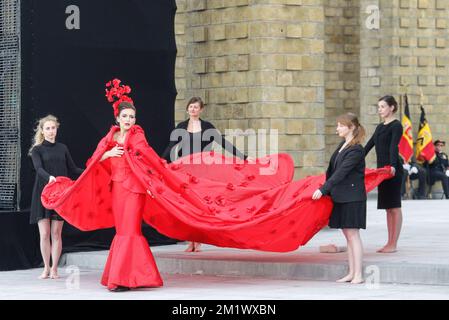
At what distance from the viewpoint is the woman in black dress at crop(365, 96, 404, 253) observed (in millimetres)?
14969

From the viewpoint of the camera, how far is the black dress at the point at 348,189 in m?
13.1

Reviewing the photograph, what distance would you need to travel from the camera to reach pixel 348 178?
43.3ft

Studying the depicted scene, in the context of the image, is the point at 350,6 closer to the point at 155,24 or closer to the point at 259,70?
the point at 259,70

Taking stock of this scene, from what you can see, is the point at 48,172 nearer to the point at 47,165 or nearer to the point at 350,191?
the point at 47,165

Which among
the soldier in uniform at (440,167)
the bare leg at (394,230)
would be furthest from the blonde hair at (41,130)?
the soldier in uniform at (440,167)

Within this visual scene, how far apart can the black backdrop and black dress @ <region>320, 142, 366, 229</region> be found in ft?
13.1

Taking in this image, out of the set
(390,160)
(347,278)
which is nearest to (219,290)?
(347,278)

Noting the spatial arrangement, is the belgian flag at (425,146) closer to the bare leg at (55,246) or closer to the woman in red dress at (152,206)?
the woman in red dress at (152,206)

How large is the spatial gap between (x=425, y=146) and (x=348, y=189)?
57.1 ft

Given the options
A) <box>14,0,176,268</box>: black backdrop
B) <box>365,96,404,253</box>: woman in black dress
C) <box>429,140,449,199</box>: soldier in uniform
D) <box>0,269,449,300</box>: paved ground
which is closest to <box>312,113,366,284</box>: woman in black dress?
<box>0,269,449,300</box>: paved ground

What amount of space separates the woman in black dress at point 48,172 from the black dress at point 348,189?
2953 millimetres

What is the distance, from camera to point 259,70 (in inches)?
738
